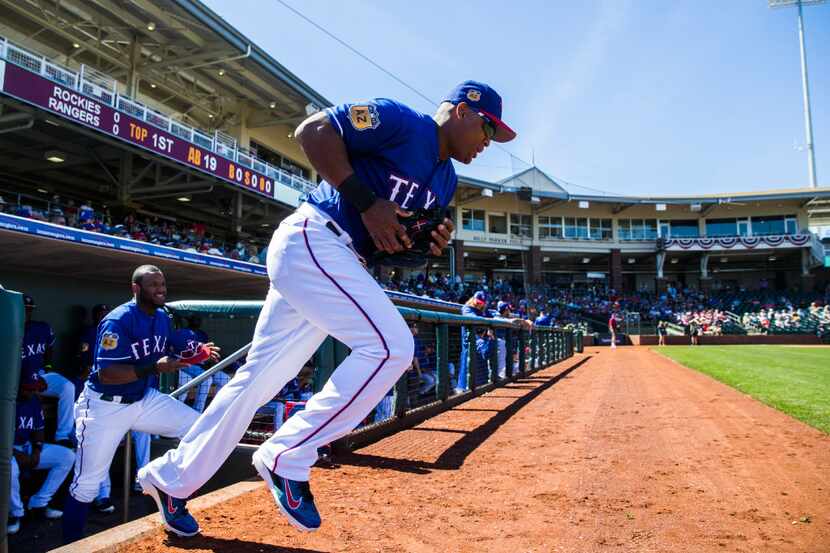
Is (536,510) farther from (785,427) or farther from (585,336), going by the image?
(585,336)

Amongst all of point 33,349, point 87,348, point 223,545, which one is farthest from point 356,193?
point 87,348

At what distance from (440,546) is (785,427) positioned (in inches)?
167

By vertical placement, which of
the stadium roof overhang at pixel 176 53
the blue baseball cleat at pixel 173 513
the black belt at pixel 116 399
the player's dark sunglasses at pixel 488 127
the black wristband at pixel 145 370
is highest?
the stadium roof overhang at pixel 176 53

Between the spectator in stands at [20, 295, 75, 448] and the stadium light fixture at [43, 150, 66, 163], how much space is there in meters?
11.5

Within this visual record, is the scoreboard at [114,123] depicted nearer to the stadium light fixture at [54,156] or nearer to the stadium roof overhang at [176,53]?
the stadium light fixture at [54,156]

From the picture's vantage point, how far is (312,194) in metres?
2.33

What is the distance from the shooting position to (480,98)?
7.98 ft

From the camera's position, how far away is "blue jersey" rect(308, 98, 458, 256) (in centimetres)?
212

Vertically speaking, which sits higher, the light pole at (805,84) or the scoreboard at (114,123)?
the light pole at (805,84)

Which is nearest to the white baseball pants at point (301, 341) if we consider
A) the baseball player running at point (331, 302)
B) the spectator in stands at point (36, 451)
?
the baseball player running at point (331, 302)

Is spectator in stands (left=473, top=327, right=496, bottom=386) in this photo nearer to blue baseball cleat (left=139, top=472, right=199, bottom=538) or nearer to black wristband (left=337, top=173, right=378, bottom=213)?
blue baseball cleat (left=139, top=472, right=199, bottom=538)

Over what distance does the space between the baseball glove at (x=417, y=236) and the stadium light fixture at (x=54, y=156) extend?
53.7ft

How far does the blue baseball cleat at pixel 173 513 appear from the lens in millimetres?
2299

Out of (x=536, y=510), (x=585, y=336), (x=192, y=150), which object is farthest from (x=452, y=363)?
(x=585, y=336)
